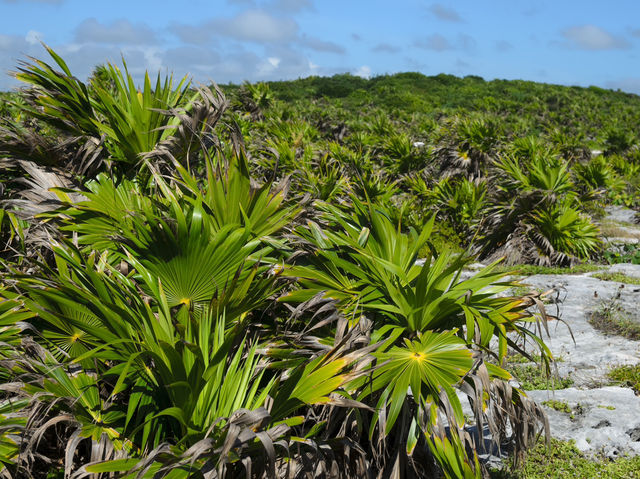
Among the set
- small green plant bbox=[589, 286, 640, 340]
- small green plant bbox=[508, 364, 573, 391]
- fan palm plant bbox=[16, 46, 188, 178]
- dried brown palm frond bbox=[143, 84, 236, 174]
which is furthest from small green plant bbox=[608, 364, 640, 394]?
fan palm plant bbox=[16, 46, 188, 178]

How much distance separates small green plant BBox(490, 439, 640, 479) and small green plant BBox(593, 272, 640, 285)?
478 cm

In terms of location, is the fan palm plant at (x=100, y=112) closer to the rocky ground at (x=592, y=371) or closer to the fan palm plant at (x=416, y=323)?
the fan palm plant at (x=416, y=323)

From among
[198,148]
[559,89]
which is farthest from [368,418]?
[559,89]

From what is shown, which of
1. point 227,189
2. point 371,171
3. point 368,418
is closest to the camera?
point 368,418

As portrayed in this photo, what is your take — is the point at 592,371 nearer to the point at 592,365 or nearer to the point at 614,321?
the point at 592,365

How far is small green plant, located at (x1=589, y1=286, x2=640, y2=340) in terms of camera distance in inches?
251

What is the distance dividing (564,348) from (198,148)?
4.74 m

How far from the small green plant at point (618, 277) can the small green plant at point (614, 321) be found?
3.68 feet

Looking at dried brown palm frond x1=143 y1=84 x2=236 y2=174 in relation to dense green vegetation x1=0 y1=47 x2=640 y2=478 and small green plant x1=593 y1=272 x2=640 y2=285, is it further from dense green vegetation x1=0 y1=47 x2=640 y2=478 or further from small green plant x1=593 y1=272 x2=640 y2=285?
small green plant x1=593 y1=272 x2=640 y2=285

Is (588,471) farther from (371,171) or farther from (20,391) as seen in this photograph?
(371,171)

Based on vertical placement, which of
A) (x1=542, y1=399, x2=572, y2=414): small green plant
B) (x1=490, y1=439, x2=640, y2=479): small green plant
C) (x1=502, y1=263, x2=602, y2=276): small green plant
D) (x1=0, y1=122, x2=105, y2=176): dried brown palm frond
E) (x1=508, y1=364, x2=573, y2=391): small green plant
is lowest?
(x1=490, y1=439, x2=640, y2=479): small green plant

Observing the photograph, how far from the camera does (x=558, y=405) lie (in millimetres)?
4836

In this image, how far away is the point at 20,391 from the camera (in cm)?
251

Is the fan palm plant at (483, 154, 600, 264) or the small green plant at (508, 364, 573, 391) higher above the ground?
the fan palm plant at (483, 154, 600, 264)
